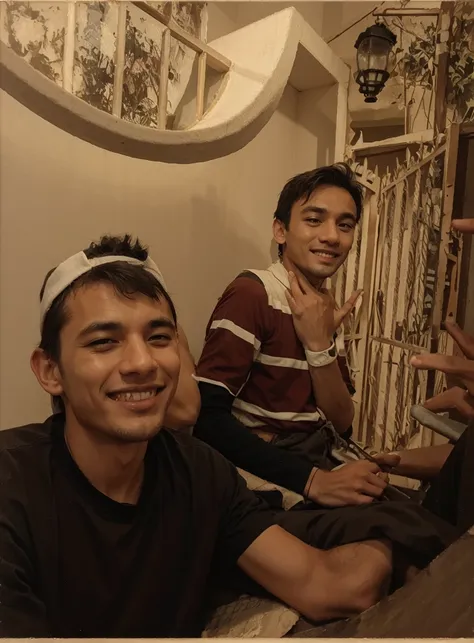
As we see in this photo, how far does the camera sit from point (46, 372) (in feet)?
2.04

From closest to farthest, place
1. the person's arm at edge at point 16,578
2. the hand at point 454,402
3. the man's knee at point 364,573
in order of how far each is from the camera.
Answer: the person's arm at edge at point 16,578 → the man's knee at point 364,573 → the hand at point 454,402

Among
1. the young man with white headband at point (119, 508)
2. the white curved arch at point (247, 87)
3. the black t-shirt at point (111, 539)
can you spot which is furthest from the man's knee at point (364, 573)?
the white curved arch at point (247, 87)

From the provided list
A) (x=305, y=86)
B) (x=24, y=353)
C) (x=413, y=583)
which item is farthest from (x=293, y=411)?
(x=305, y=86)

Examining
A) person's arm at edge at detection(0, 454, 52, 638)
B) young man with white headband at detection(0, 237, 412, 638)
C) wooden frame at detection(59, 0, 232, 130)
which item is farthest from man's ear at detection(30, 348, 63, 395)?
wooden frame at detection(59, 0, 232, 130)

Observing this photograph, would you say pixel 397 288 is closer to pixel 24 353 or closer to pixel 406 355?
pixel 406 355

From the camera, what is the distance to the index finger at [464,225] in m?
→ 0.72

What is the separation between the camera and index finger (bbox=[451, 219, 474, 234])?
0.72 m

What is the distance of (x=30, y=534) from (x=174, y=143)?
511mm

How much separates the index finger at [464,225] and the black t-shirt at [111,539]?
464 millimetres

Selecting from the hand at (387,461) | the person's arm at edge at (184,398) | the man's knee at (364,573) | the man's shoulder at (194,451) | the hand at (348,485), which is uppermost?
the person's arm at edge at (184,398)

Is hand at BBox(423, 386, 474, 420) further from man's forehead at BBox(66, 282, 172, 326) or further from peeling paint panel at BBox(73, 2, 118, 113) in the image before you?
peeling paint panel at BBox(73, 2, 118, 113)

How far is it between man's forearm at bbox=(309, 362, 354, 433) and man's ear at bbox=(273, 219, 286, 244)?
19cm

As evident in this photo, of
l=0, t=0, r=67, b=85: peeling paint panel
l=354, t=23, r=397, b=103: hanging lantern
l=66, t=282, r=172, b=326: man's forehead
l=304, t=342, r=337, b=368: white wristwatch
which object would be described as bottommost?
l=304, t=342, r=337, b=368: white wristwatch

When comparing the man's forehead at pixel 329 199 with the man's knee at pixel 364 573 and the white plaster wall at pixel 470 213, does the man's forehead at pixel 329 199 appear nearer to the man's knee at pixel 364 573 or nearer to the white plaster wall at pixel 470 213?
the white plaster wall at pixel 470 213
